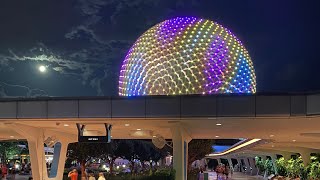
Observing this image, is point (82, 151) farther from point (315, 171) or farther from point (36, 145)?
point (36, 145)

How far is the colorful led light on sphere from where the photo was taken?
36469 mm

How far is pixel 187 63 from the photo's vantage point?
37.8 metres

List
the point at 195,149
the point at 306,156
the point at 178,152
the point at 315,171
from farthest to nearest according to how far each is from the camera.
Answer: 1. the point at 306,156
2. the point at 195,149
3. the point at 315,171
4. the point at 178,152

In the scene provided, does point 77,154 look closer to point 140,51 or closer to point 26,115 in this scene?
point 140,51

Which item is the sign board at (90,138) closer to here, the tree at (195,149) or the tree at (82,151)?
the tree at (195,149)

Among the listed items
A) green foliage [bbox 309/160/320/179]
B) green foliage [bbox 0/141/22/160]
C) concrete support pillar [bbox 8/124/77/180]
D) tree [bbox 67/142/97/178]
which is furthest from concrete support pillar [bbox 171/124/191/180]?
green foliage [bbox 0/141/22/160]

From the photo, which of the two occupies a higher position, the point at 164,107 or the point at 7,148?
the point at 164,107

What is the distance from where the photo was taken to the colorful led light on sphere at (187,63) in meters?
36.5

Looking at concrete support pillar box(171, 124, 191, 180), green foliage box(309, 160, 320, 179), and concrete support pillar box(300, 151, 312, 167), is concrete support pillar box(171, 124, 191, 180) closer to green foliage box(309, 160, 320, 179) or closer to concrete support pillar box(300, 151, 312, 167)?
green foliage box(309, 160, 320, 179)

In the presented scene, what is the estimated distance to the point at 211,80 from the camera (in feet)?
121

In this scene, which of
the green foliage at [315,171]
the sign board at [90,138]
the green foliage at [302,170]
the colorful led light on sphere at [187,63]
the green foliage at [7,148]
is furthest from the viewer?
the green foliage at [7,148]

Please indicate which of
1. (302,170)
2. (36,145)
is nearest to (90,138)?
(36,145)

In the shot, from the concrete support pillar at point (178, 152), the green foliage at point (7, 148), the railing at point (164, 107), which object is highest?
the railing at point (164, 107)

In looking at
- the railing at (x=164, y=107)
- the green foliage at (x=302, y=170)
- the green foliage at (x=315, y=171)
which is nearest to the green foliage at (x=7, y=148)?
the green foliage at (x=302, y=170)
